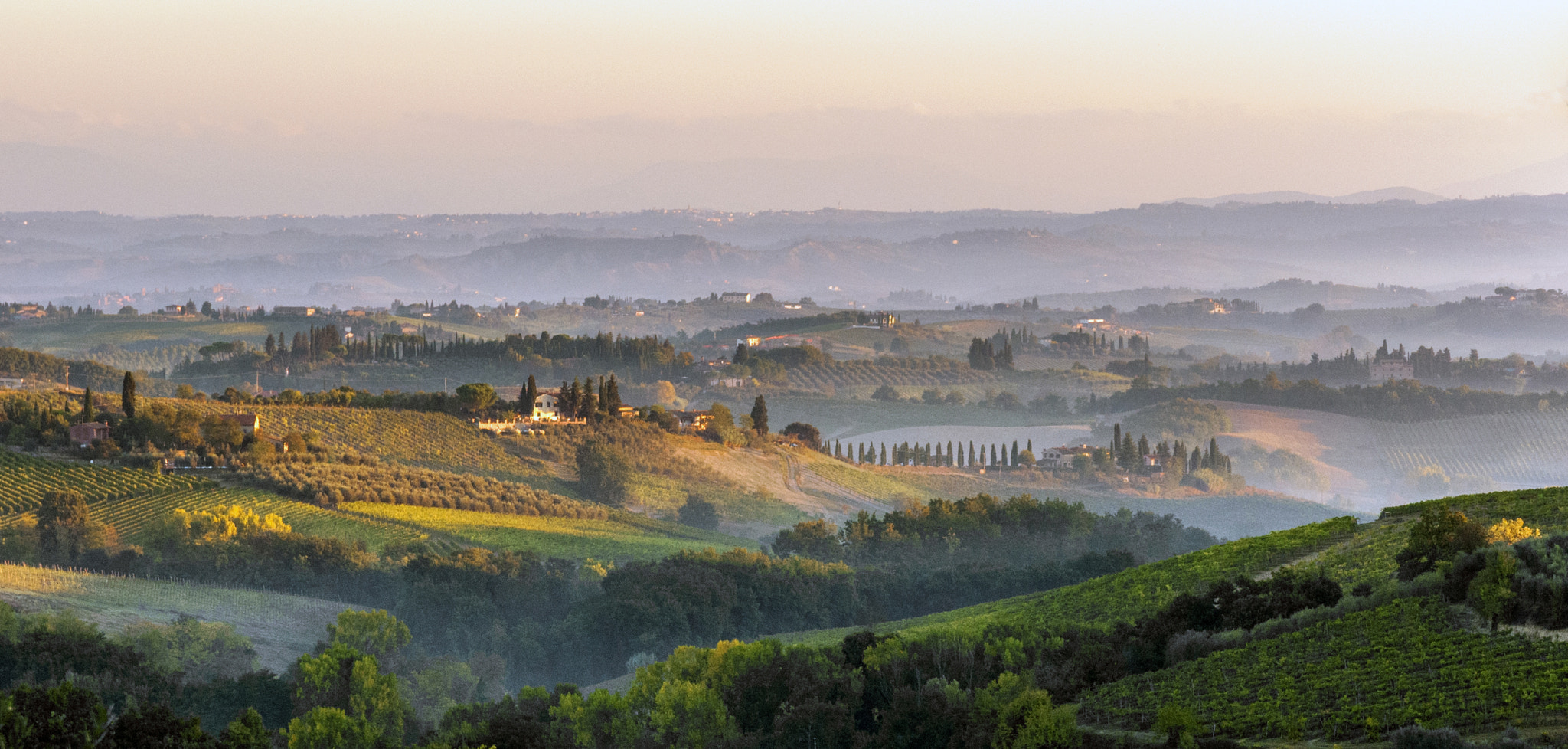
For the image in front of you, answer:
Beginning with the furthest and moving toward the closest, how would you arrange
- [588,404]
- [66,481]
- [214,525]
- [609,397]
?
1. [609,397]
2. [588,404]
3. [66,481]
4. [214,525]

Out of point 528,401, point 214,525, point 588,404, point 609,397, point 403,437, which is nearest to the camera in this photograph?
point 214,525

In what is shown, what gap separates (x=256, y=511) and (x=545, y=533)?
18177 millimetres

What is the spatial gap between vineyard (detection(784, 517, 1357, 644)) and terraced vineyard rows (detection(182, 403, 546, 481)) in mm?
68823

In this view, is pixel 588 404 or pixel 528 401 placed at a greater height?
pixel 528 401

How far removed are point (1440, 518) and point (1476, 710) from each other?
11.5 m

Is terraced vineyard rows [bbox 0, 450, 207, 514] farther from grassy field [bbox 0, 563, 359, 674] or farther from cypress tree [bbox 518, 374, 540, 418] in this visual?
cypress tree [bbox 518, 374, 540, 418]

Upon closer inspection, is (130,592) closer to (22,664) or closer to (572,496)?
(22,664)

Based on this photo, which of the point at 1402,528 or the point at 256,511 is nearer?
the point at 1402,528

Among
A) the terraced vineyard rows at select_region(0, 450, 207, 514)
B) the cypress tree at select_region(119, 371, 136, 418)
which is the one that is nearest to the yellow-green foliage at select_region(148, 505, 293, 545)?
the terraced vineyard rows at select_region(0, 450, 207, 514)

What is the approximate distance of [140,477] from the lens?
8881cm

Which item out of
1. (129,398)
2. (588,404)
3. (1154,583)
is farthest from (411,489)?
(1154,583)

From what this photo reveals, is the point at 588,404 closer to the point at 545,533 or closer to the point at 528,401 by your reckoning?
the point at 528,401

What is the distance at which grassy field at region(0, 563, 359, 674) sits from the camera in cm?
6069

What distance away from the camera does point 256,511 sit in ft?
283
